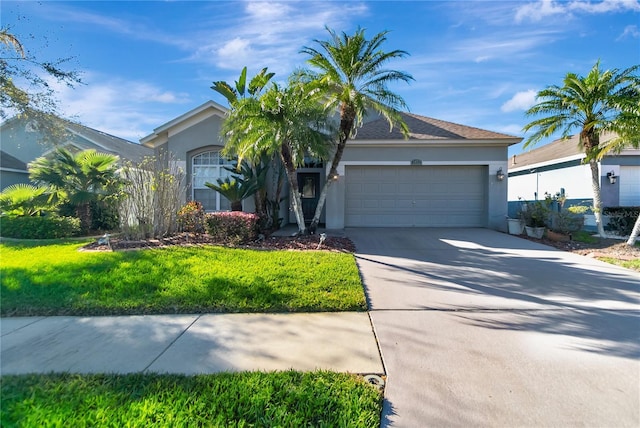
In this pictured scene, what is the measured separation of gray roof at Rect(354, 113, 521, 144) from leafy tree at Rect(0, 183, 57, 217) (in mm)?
11494

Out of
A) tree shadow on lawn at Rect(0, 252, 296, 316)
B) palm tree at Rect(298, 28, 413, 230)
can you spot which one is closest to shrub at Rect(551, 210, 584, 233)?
palm tree at Rect(298, 28, 413, 230)

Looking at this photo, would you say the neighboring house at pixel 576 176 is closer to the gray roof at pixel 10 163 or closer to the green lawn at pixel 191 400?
the green lawn at pixel 191 400

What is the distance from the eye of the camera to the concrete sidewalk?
131 inches

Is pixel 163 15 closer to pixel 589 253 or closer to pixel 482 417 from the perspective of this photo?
pixel 482 417

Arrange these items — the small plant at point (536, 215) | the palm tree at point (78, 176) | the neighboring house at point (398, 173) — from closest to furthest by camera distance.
Result: the palm tree at point (78, 176), the small plant at point (536, 215), the neighboring house at point (398, 173)

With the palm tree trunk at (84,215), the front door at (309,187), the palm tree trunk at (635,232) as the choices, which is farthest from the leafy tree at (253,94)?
the palm tree trunk at (635,232)

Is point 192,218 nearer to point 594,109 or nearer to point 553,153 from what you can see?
point 594,109

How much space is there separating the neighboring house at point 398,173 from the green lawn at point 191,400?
10.3 meters

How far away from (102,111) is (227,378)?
1038cm

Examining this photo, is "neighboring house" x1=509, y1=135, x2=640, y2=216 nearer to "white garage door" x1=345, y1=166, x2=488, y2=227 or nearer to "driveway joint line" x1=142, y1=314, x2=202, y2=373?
"white garage door" x1=345, y1=166, x2=488, y2=227

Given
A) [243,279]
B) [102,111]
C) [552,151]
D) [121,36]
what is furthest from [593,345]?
[552,151]

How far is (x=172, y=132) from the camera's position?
13.5m

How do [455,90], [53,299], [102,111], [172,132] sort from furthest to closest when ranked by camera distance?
[172,132] → [455,90] → [102,111] → [53,299]

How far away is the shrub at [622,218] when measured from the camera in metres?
11.9
